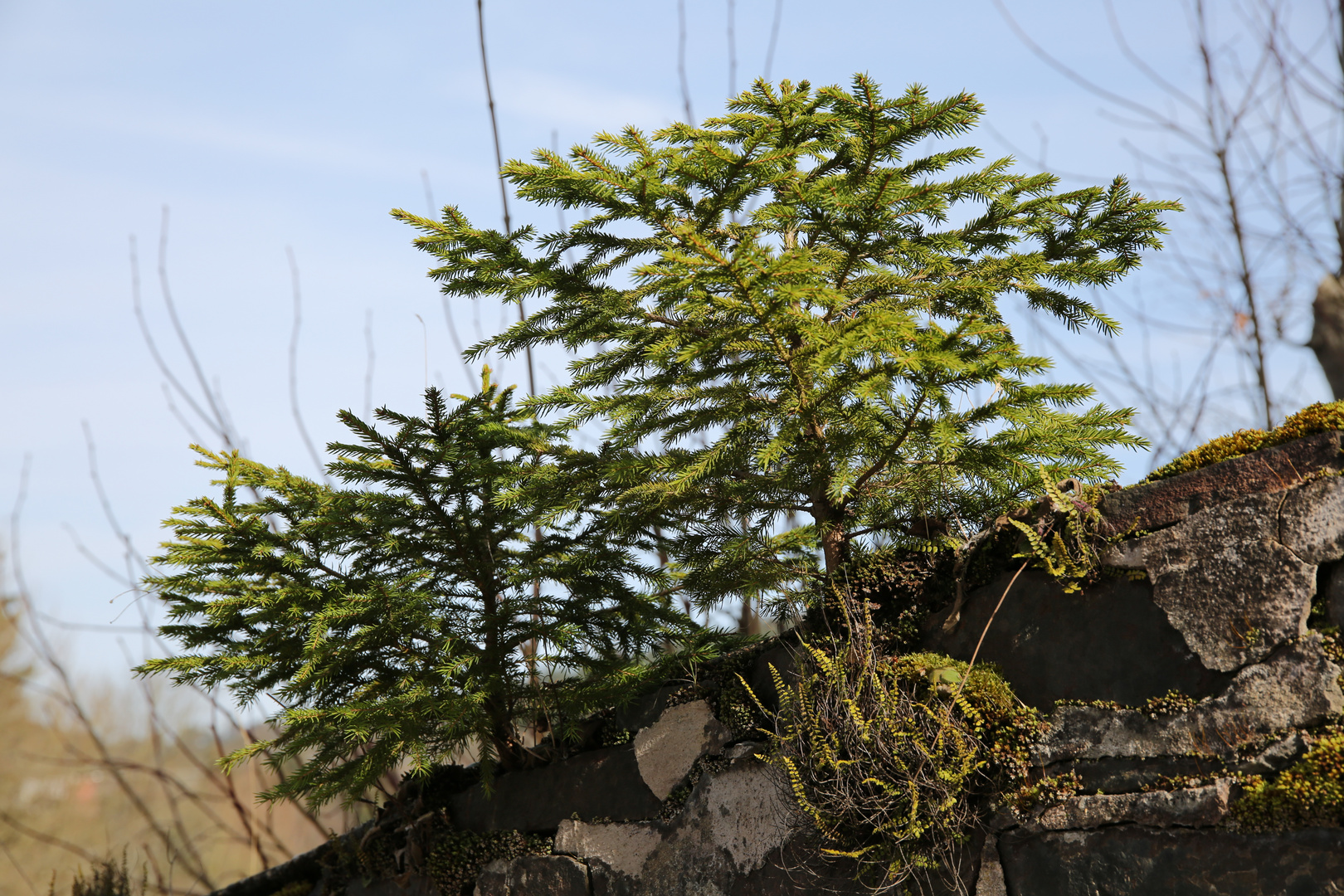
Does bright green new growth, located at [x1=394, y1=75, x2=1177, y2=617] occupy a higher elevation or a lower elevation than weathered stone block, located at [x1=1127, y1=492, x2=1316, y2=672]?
higher

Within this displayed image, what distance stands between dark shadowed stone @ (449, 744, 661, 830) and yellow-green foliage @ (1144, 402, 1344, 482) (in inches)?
90.9

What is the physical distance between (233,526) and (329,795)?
1.15 metres

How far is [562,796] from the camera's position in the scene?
367 centimetres

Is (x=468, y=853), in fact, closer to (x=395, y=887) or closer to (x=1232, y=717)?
(x=395, y=887)

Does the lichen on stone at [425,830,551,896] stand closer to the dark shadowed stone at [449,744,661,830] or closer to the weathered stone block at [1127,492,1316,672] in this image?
the dark shadowed stone at [449,744,661,830]

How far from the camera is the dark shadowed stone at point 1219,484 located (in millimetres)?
2445

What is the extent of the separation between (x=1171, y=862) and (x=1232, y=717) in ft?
1.46

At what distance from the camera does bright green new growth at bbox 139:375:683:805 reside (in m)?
3.30

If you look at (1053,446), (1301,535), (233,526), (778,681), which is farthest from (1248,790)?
(233,526)

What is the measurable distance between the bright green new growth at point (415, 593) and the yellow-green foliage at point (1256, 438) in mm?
2043

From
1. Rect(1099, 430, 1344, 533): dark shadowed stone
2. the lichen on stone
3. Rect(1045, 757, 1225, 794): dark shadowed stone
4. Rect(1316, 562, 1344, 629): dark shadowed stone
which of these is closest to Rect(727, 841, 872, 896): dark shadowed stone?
Rect(1045, 757, 1225, 794): dark shadowed stone

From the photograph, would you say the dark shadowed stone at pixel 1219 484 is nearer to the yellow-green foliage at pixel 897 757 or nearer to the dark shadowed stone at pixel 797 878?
the yellow-green foliage at pixel 897 757

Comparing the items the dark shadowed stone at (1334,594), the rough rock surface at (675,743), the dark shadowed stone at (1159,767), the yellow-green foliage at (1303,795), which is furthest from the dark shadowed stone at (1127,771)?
the rough rock surface at (675,743)

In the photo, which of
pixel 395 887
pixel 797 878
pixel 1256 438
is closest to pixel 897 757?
pixel 797 878
